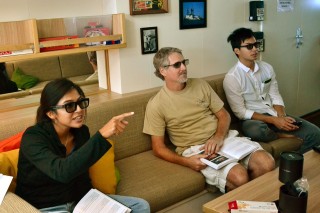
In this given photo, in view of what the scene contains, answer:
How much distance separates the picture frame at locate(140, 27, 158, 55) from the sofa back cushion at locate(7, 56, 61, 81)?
26.0 inches

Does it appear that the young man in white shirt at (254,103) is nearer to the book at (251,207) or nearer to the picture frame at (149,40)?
the picture frame at (149,40)

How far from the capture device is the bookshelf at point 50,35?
7.22ft

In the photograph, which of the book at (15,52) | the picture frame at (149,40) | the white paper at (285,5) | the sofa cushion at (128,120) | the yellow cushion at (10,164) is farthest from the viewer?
the white paper at (285,5)

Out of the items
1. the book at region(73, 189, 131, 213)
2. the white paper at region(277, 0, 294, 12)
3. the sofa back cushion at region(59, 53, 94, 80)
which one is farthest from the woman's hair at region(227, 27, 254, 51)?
the book at region(73, 189, 131, 213)

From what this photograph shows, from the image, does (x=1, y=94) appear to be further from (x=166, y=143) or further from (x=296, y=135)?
(x=296, y=135)

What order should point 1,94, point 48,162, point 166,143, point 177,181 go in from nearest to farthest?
point 48,162 < point 177,181 < point 1,94 < point 166,143

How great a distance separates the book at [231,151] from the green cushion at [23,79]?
1245 mm

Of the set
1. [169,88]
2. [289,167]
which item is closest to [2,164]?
[169,88]

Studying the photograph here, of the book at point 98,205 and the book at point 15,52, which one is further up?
the book at point 15,52

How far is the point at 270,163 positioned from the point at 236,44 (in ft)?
3.69

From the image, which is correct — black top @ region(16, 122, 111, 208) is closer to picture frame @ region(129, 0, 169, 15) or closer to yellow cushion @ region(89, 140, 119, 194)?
yellow cushion @ region(89, 140, 119, 194)

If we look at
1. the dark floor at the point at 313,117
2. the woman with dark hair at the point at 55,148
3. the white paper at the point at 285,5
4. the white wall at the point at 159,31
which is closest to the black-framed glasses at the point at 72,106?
the woman with dark hair at the point at 55,148

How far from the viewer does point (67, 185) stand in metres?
1.76

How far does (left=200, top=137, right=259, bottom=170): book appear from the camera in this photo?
7.30 feet
